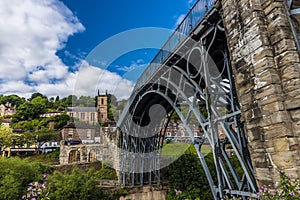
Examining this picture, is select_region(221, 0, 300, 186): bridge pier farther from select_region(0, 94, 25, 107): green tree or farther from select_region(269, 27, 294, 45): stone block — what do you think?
select_region(0, 94, 25, 107): green tree

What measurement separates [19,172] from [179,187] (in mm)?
11004

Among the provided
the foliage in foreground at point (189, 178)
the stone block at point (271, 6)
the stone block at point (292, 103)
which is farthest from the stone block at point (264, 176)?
the foliage in foreground at point (189, 178)

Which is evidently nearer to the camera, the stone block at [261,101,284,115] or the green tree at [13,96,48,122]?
the stone block at [261,101,284,115]

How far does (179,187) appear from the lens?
A: 548 inches

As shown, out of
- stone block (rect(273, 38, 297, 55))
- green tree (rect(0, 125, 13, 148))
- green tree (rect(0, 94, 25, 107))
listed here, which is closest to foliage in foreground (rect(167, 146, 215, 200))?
stone block (rect(273, 38, 297, 55))

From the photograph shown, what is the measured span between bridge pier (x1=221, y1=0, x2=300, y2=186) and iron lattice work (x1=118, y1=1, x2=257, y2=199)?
121 centimetres

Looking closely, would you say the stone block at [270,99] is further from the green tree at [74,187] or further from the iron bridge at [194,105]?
the green tree at [74,187]

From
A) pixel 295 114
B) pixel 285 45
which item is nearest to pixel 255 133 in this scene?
pixel 295 114

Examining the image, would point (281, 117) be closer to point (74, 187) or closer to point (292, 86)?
point (292, 86)

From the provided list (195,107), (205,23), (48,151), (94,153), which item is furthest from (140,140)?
(48,151)

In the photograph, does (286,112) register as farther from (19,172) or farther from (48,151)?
(48,151)

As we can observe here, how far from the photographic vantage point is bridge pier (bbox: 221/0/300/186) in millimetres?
2279

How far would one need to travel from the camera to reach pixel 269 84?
2459mm

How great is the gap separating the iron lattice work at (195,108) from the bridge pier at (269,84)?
1.21 meters
